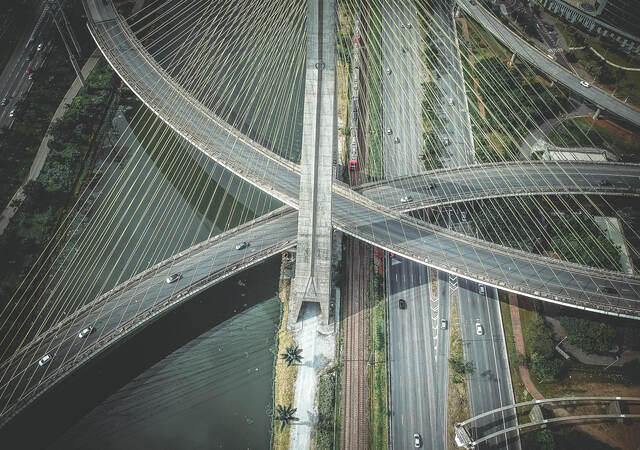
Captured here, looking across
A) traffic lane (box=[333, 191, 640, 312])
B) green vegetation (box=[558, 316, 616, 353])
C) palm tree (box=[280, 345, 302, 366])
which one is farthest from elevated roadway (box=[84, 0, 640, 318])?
palm tree (box=[280, 345, 302, 366])

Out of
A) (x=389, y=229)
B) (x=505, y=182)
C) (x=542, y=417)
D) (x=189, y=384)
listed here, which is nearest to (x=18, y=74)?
(x=189, y=384)

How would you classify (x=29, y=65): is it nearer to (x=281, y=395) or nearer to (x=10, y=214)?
(x=10, y=214)

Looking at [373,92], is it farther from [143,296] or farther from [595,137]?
[143,296]

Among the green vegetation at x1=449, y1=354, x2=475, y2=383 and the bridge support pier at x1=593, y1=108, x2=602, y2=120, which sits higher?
the bridge support pier at x1=593, y1=108, x2=602, y2=120

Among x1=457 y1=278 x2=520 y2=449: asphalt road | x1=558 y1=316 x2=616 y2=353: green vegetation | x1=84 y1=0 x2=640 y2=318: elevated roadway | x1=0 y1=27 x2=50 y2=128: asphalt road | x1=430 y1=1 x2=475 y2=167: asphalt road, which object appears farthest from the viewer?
x1=0 y1=27 x2=50 y2=128: asphalt road

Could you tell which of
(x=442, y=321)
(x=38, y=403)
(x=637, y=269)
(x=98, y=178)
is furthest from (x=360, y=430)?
(x=98, y=178)

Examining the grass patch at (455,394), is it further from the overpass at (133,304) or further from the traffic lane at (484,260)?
the overpass at (133,304)

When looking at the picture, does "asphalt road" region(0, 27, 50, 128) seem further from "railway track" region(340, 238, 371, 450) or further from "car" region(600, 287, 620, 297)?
"car" region(600, 287, 620, 297)

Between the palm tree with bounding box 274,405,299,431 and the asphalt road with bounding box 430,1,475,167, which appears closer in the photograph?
the palm tree with bounding box 274,405,299,431
